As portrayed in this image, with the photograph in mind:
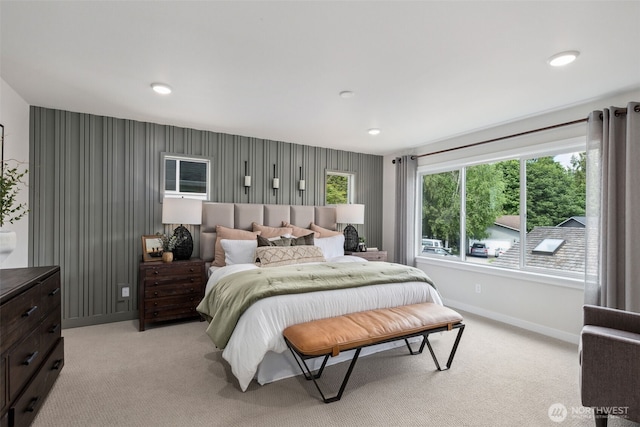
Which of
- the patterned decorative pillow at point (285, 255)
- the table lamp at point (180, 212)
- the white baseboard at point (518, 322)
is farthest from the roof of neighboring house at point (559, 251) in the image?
the table lamp at point (180, 212)

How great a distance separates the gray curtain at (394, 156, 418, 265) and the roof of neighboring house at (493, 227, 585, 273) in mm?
1499

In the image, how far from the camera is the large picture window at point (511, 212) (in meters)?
3.43

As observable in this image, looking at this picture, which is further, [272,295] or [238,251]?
[238,251]

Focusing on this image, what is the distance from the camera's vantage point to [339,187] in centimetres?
557

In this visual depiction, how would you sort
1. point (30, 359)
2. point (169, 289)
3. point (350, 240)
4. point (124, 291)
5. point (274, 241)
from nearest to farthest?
point (30, 359) → point (169, 289) → point (124, 291) → point (274, 241) → point (350, 240)

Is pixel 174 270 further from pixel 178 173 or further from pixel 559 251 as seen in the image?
pixel 559 251

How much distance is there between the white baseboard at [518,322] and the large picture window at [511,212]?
2.09ft

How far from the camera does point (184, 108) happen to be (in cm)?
339

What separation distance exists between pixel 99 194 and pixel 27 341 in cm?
226

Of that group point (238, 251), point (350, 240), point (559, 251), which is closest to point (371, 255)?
point (350, 240)

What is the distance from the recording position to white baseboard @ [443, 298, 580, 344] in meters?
3.31

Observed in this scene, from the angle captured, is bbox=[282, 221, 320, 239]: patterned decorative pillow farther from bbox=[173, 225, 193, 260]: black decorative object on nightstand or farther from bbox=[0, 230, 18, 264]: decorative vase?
bbox=[0, 230, 18, 264]: decorative vase

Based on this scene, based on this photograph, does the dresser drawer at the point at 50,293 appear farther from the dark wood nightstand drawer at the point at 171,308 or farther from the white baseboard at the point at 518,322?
the white baseboard at the point at 518,322

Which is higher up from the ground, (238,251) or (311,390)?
(238,251)
